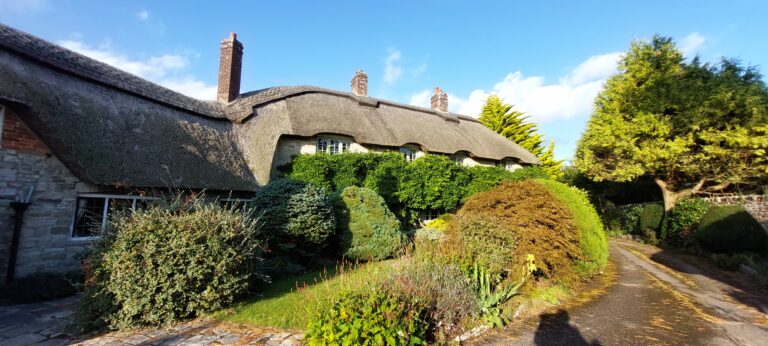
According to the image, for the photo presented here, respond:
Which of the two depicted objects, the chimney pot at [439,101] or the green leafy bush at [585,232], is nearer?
the green leafy bush at [585,232]

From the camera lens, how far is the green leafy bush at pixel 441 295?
4895 millimetres

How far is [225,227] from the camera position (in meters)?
6.02

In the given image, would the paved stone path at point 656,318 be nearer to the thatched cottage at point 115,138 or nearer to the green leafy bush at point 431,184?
the green leafy bush at point 431,184

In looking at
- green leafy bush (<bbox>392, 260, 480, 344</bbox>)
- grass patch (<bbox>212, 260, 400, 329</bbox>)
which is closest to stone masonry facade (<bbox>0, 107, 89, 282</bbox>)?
grass patch (<bbox>212, 260, 400, 329</bbox>)

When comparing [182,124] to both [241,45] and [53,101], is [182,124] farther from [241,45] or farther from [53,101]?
[241,45]

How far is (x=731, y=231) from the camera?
491 inches

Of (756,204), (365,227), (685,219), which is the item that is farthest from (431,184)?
(756,204)

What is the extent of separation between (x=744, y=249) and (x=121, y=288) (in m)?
17.7

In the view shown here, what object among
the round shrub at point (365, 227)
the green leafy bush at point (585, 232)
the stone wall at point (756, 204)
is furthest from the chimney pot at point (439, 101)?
the green leafy bush at point (585, 232)

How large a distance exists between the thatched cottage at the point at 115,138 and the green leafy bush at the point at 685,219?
11769 mm

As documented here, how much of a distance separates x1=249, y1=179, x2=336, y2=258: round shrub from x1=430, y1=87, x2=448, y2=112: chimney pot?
17463 mm

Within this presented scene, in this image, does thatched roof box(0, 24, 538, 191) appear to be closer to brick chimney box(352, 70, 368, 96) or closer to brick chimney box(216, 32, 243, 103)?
brick chimney box(216, 32, 243, 103)

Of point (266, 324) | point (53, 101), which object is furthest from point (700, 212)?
point (53, 101)

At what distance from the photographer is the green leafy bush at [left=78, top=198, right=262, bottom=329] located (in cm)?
528
